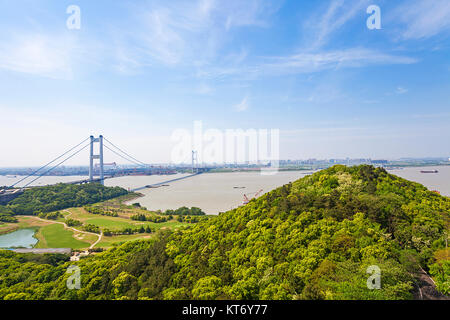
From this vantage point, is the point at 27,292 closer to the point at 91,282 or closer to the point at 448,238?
the point at 91,282

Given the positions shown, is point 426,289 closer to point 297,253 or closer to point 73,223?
point 297,253

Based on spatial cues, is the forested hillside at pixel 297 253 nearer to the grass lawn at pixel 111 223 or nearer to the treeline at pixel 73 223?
the grass lawn at pixel 111 223

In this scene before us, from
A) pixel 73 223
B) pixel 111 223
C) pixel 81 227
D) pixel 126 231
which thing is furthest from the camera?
pixel 111 223

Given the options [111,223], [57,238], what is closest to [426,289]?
[57,238]

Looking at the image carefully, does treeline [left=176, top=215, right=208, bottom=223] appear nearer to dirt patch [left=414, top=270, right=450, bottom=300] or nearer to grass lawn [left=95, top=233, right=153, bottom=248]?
grass lawn [left=95, top=233, right=153, bottom=248]

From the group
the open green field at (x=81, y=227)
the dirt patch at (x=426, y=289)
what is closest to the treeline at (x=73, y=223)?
the open green field at (x=81, y=227)

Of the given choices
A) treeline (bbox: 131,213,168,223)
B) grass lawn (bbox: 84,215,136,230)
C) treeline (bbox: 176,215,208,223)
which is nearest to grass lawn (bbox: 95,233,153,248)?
grass lawn (bbox: 84,215,136,230)
